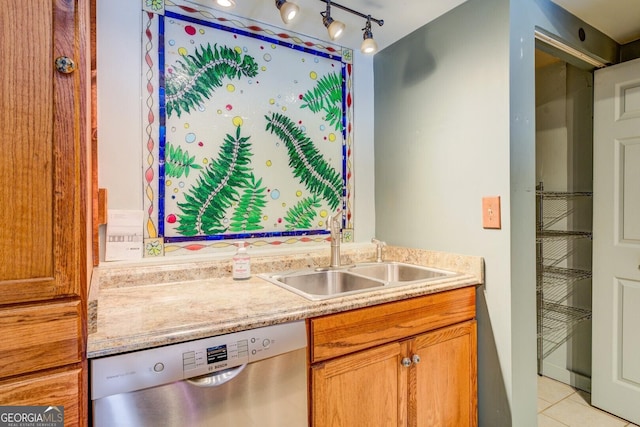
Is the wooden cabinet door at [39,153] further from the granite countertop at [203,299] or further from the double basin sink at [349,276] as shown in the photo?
the double basin sink at [349,276]

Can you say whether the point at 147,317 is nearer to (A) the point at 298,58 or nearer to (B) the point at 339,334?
(B) the point at 339,334

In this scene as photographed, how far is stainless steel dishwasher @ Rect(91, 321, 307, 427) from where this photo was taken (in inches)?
33.4

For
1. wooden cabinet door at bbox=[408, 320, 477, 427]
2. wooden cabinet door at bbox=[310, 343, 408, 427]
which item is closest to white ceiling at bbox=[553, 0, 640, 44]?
wooden cabinet door at bbox=[408, 320, 477, 427]

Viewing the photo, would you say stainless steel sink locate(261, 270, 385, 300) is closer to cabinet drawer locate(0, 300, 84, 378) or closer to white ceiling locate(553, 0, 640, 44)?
cabinet drawer locate(0, 300, 84, 378)

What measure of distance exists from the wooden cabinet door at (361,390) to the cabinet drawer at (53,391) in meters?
0.65

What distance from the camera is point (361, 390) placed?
48.8 inches

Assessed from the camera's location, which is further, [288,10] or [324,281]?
[324,281]

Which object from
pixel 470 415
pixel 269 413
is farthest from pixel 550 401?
pixel 269 413

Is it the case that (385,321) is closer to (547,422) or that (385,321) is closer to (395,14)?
(547,422)

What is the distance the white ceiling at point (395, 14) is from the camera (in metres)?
1.65

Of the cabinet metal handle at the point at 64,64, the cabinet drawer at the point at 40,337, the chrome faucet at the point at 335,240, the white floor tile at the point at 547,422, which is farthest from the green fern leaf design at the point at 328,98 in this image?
the white floor tile at the point at 547,422

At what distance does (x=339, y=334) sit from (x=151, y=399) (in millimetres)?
596

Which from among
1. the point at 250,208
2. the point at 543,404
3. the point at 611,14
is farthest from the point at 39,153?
the point at 543,404

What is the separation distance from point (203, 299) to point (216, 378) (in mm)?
342
